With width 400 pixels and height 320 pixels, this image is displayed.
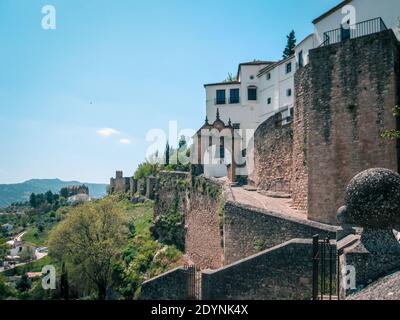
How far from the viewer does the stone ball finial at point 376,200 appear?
8.11 metres

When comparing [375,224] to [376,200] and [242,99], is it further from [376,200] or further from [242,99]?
[242,99]

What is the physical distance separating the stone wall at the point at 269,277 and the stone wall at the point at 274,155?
11598 millimetres

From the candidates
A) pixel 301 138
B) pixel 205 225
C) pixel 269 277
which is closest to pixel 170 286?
pixel 269 277

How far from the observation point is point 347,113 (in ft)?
51.5

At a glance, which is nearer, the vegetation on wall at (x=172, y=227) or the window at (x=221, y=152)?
the vegetation on wall at (x=172, y=227)

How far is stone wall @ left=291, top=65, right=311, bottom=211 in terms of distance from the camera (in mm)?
17594

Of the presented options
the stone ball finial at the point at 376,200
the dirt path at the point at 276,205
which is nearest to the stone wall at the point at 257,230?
the dirt path at the point at 276,205

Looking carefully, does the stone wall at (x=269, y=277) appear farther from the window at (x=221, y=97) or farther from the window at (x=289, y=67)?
the window at (x=221, y=97)

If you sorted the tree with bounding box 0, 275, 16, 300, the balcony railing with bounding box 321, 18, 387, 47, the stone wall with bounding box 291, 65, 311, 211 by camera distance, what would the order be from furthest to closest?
1. the tree with bounding box 0, 275, 16, 300
2. the balcony railing with bounding box 321, 18, 387, 47
3. the stone wall with bounding box 291, 65, 311, 211

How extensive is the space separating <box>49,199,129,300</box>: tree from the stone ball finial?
22927 mm

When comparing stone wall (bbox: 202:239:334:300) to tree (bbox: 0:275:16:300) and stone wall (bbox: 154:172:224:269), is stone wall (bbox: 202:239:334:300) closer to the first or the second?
stone wall (bbox: 154:172:224:269)

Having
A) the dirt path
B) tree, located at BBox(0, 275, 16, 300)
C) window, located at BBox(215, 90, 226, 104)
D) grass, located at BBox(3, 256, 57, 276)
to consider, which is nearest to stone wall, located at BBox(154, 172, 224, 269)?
the dirt path

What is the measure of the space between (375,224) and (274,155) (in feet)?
51.6
